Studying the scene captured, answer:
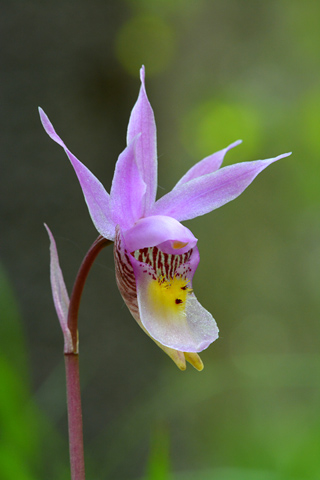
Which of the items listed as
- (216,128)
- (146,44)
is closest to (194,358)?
(146,44)

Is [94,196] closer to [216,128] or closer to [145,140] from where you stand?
[145,140]

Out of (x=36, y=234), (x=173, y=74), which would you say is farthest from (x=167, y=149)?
(x=36, y=234)

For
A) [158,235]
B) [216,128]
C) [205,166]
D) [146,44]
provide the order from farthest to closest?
[216,128], [146,44], [205,166], [158,235]

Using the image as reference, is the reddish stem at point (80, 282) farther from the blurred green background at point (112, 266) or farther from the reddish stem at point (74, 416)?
the blurred green background at point (112, 266)

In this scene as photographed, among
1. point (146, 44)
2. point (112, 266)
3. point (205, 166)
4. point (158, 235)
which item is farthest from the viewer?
point (146, 44)

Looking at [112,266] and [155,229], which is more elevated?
[155,229]

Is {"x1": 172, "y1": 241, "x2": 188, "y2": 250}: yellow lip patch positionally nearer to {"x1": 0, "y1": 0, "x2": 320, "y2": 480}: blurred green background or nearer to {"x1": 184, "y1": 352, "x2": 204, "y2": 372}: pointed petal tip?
{"x1": 184, "y1": 352, "x2": 204, "y2": 372}: pointed petal tip
